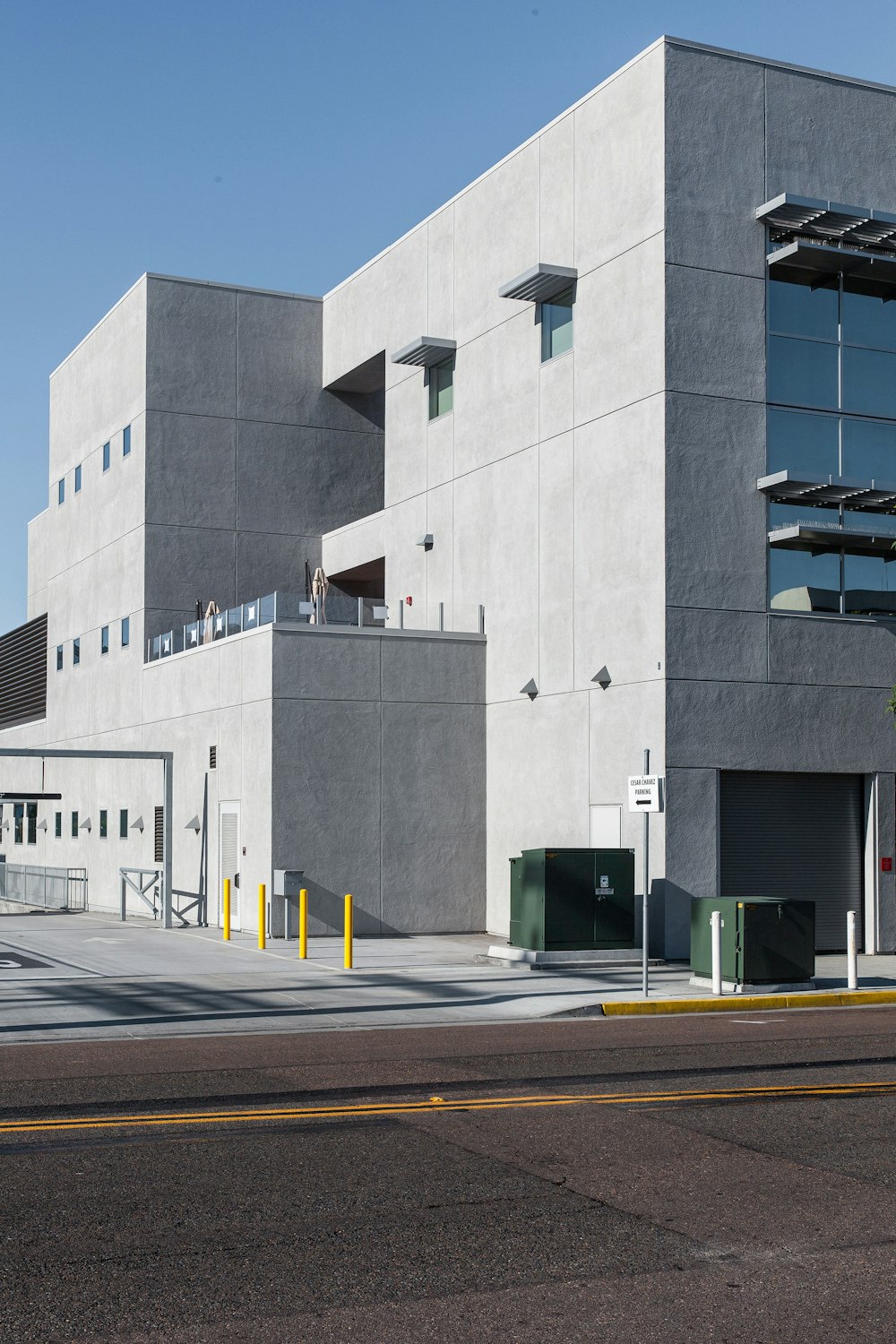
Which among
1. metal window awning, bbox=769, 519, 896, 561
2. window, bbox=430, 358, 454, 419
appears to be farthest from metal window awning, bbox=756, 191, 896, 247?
window, bbox=430, 358, 454, 419

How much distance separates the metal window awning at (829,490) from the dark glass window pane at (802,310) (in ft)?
8.39

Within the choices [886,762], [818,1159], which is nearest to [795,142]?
[886,762]

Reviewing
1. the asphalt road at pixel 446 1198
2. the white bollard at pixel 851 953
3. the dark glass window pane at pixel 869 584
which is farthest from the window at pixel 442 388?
the asphalt road at pixel 446 1198

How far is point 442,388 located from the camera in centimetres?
3152

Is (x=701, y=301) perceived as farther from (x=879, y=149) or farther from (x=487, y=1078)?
(x=487, y=1078)

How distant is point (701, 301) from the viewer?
2430cm

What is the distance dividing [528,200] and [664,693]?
34.0 ft

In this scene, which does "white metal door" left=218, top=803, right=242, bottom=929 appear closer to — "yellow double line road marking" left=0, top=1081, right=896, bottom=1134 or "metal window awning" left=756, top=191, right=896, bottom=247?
"metal window awning" left=756, top=191, right=896, bottom=247

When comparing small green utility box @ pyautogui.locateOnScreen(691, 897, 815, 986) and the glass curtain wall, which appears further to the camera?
the glass curtain wall

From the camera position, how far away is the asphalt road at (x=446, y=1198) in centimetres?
614

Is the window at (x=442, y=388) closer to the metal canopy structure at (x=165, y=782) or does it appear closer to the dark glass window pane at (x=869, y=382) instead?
the dark glass window pane at (x=869, y=382)

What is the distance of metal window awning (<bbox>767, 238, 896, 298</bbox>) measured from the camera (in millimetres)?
24594

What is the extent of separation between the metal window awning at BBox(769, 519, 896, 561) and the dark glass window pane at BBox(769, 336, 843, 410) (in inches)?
81.7

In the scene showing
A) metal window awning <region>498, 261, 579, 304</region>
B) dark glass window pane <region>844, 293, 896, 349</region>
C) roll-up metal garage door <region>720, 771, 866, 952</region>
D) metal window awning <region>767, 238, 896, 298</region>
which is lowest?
roll-up metal garage door <region>720, 771, 866, 952</region>
